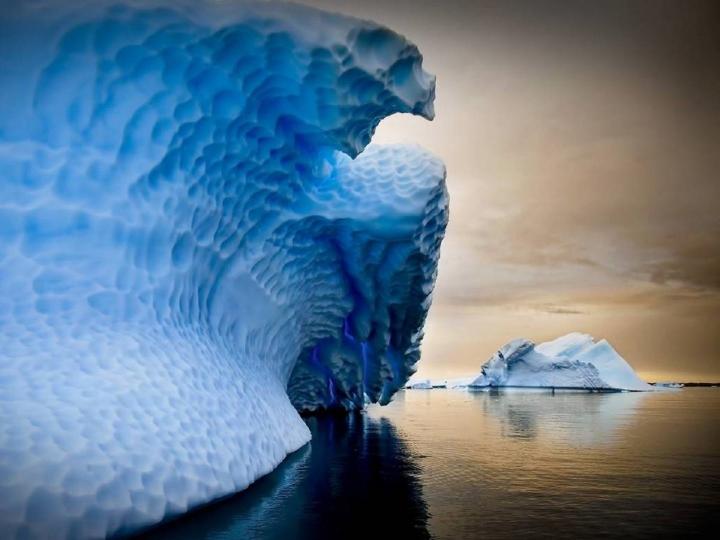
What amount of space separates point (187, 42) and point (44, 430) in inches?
162

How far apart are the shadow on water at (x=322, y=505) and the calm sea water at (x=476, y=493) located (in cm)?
1

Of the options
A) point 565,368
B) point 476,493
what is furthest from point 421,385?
point 476,493

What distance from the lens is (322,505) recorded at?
18.0 feet

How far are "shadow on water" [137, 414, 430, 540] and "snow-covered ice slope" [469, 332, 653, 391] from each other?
39.2 metres

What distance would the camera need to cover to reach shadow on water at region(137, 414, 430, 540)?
14.9 ft

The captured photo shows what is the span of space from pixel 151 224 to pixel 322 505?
11.5ft

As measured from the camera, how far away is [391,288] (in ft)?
38.3

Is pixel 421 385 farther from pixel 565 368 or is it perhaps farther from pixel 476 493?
pixel 476 493

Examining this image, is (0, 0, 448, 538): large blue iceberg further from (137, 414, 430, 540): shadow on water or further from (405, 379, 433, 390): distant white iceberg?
(405, 379, 433, 390): distant white iceberg

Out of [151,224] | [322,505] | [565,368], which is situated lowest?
[322,505]

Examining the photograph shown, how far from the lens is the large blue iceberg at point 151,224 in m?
4.54

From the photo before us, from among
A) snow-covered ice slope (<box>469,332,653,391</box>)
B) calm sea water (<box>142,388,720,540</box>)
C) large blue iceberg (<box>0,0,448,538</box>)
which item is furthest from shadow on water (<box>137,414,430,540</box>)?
snow-covered ice slope (<box>469,332,653,391</box>)

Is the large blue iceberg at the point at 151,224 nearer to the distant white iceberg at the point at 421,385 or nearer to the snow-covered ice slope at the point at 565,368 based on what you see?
the snow-covered ice slope at the point at 565,368

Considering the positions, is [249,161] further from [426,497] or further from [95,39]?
[426,497]
